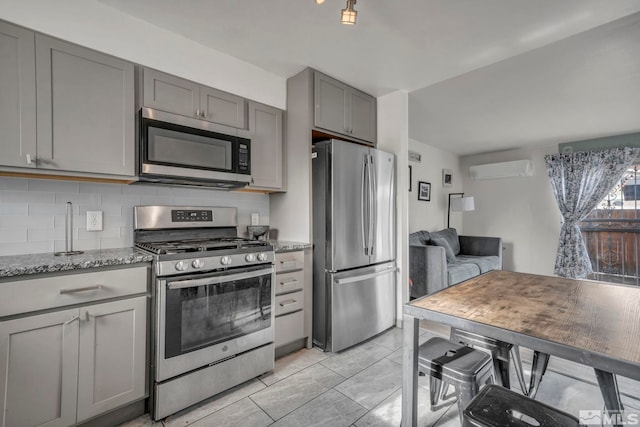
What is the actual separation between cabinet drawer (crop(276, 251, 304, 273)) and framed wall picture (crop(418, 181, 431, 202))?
131 inches

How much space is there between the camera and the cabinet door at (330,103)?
2580 millimetres

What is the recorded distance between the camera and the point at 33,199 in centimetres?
175

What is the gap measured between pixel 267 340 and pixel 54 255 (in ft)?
4.52

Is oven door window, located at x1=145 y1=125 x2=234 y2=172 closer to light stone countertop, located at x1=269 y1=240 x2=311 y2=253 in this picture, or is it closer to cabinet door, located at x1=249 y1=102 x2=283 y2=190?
cabinet door, located at x1=249 y1=102 x2=283 y2=190

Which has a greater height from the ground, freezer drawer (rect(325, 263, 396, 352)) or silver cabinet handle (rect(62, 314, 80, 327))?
silver cabinet handle (rect(62, 314, 80, 327))

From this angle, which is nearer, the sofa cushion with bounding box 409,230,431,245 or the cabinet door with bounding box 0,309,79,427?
the cabinet door with bounding box 0,309,79,427

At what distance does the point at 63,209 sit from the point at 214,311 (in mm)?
1139

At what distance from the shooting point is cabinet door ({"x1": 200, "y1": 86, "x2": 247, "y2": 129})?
7.20 ft

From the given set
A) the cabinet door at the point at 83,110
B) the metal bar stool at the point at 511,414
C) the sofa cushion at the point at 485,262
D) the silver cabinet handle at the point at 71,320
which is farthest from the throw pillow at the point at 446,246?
the silver cabinet handle at the point at 71,320

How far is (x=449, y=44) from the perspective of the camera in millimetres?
2209

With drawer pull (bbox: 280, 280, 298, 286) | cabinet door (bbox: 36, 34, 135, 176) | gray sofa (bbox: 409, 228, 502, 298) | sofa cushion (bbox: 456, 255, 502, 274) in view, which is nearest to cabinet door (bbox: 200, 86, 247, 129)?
cabinet door (bbox: 36, 34, 135, 176)

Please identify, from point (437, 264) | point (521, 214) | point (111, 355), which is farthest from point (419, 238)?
point (111, 355)

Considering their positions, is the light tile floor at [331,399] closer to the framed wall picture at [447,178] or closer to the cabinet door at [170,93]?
the cabinet door at [170,93]

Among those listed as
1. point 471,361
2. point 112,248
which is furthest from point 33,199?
point 471,361
